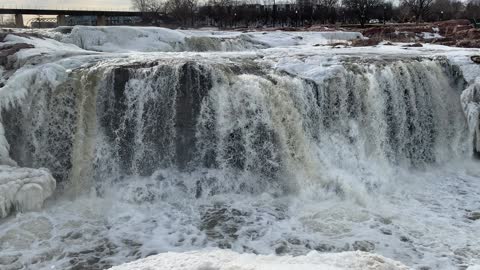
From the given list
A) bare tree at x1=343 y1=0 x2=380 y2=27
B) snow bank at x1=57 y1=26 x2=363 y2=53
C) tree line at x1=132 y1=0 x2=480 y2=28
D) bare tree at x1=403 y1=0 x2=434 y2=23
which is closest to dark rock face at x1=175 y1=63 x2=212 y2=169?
snow bank at x1=57 y1=26 x2=363 y2=53

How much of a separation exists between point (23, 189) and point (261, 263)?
4.75 metres

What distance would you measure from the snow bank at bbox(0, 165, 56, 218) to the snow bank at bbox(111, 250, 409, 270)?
12.2 feet

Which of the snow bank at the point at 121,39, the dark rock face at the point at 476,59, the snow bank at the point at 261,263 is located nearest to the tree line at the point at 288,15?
the snow bank at the point at 121,39

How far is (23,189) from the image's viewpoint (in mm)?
7102

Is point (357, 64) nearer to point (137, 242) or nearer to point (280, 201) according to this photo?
point (280, 201)

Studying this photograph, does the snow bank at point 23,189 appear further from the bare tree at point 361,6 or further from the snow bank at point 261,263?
the bare tree at point 361,6

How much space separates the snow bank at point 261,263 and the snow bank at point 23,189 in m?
3.73

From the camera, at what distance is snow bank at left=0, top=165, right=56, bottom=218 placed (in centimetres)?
696

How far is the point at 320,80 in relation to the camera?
958 centimetres

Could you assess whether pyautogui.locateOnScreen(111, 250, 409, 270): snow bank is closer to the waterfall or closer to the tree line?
the waterfall

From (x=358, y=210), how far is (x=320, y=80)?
3.30 metres

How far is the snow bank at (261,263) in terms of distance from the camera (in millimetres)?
3988

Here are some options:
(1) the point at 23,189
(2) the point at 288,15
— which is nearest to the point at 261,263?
(1) the point at 23,189

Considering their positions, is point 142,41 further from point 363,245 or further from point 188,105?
point 363,245
